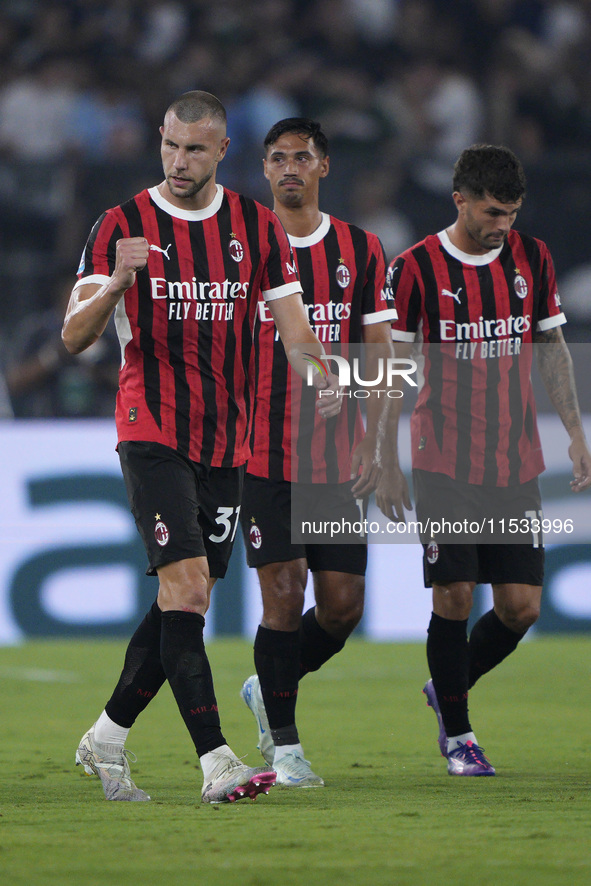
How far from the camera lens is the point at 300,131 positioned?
182 inches

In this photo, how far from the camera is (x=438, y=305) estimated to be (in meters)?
4.66

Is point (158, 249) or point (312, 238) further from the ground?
point (312, 238)

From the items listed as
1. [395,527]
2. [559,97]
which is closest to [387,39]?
[559,97]

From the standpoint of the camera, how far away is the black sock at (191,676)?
343cm

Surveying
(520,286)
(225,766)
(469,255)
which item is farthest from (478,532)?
(225,766)

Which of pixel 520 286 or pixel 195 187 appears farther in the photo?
pixel 520 286

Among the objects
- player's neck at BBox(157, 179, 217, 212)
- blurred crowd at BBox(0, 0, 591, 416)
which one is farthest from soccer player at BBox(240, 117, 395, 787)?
blurred crowd at BBox(0, 0, 591, 416)

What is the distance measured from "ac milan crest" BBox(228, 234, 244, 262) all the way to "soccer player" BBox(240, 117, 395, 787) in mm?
676

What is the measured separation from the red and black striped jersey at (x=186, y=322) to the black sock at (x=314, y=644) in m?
1.06

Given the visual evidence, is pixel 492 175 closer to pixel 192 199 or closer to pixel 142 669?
pixel 192 199

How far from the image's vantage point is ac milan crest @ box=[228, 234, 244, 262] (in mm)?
3869

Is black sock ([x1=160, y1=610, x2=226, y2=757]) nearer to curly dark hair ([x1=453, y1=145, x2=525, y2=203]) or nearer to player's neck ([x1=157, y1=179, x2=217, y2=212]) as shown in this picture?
player's neck ([x1=157, y1=179, x2=217, y2=212])

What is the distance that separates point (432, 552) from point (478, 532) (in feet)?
0.56

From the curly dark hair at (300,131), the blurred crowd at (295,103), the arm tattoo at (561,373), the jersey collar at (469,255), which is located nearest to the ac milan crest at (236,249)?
the curly dark hair at (300,131)
